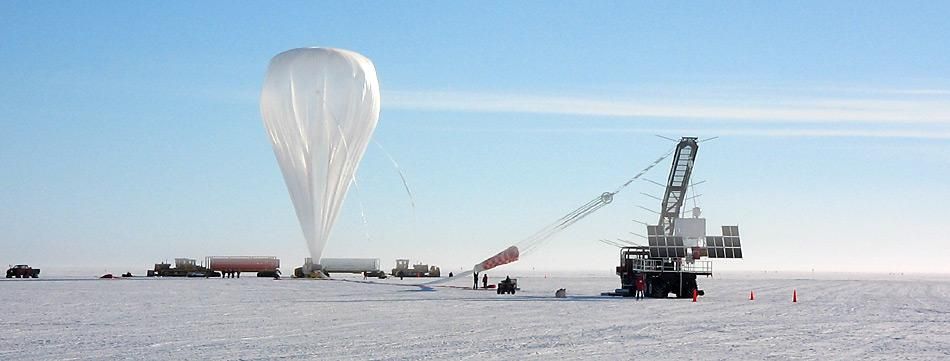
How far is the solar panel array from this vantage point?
59.2 metres

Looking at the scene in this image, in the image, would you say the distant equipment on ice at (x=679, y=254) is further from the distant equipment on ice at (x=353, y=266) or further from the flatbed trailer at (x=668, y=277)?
the distant equipment on ice at (x=353, y=266)

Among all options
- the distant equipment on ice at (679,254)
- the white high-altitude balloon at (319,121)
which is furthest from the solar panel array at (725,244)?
the white high-altitude balloon at (319,121)

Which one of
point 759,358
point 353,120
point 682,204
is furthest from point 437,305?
point 353,120

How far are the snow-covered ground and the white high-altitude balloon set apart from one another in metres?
32.3

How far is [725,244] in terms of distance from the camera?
195 feet

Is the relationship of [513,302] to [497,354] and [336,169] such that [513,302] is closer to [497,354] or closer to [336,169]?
[497,354]

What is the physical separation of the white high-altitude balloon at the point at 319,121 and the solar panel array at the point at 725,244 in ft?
107

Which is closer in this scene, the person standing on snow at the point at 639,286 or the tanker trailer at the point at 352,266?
the person standing on snow at the point at 639,286

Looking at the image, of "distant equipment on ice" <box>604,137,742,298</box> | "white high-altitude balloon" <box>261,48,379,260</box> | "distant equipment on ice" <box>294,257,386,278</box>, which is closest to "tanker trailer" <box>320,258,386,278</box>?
"distant equipment on ice" <box>294,257,386,278</box>

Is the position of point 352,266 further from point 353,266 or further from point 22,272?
point 22,272

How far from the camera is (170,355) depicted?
24.2 metres

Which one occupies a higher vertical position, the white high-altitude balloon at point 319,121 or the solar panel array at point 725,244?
the white high-altitude balloon at point 319,121

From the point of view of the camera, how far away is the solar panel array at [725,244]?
5919 cm

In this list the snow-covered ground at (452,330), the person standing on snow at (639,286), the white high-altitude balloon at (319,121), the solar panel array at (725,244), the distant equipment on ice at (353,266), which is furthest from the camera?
the distant equipment on ice at (353,266)
